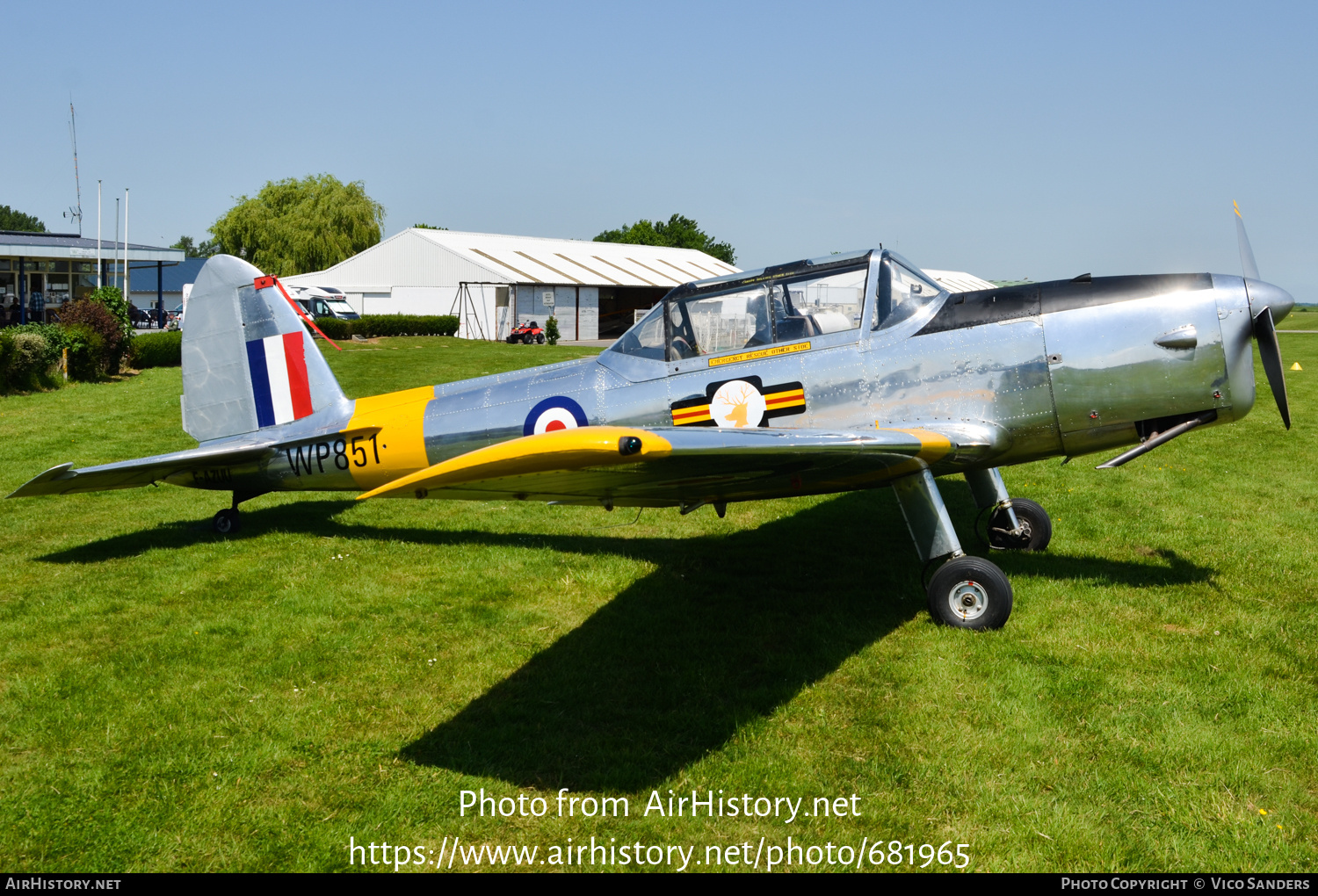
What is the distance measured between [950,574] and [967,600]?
21cm

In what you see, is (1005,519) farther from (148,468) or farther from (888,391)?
(148,468)

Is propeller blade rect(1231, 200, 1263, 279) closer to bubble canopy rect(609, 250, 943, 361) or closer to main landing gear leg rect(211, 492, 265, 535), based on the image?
bubble canopy rect(609, 250, 943, 361)

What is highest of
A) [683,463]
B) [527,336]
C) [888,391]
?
[527,336]

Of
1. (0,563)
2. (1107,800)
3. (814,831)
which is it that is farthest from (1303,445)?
(0,563)

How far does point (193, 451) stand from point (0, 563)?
1.68 meters

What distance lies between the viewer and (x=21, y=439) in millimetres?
13516

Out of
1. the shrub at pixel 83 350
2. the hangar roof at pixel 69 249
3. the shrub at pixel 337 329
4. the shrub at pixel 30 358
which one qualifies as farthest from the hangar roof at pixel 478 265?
the shrub at pixel 30 358

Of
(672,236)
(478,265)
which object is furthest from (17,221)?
(478,265)

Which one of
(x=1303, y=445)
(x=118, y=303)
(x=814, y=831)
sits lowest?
(x=814, y=831)

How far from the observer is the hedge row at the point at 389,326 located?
118ft

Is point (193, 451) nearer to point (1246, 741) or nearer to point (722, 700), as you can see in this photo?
point (722, 700)

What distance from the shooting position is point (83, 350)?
65.4 ft

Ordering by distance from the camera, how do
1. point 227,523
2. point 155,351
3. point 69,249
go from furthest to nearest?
point 69,249
point 155,351
point 227,523

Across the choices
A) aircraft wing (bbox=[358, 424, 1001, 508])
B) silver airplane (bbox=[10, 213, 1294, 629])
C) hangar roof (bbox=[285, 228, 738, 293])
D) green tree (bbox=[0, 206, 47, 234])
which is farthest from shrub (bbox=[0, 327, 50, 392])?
green tree (bbox=[0, 206, 47, 234])
